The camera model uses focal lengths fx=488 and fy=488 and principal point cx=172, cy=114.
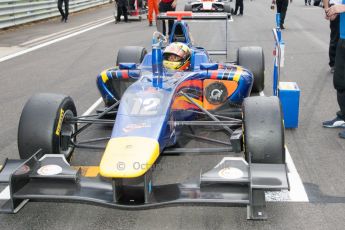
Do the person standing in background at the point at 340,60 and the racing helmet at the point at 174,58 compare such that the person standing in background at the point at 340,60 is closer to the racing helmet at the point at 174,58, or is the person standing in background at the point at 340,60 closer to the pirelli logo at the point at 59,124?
the racing helmet at the point at 174,58

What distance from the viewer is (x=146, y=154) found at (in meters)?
3.63

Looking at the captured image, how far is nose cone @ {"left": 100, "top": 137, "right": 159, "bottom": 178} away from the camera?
3.46 meters

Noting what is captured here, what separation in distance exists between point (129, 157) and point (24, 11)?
15.8 metres

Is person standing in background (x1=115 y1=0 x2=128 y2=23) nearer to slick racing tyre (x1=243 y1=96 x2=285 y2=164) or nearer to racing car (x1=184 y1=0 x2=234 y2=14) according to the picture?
racing car (x1=184 y1=0 x2=234 y2=14)

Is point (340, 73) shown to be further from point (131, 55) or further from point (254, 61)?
point (131, 55)

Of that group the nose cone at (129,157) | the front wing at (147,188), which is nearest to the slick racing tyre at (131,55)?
the nose cone at (129,157)

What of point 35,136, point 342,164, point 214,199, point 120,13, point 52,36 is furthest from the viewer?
point 120,13

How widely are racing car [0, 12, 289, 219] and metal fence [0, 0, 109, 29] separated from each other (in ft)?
41.1

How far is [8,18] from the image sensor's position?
653 inches

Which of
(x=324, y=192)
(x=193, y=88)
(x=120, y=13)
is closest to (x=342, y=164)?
(x=324, y=192)

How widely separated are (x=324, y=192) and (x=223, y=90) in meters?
1.76

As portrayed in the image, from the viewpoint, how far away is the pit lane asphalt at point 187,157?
12.3 ft

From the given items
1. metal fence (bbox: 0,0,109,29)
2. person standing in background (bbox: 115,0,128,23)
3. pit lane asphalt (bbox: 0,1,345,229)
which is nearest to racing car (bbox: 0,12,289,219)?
pit lane asphalt (bbox: 0,1,345,229)

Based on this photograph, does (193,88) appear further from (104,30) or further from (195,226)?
(104,30)
